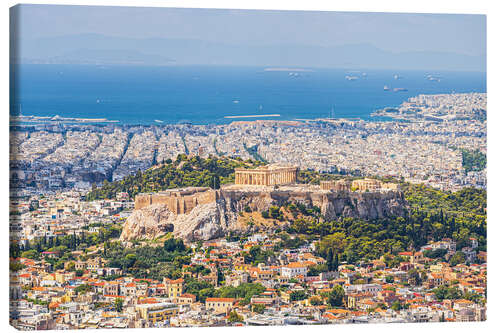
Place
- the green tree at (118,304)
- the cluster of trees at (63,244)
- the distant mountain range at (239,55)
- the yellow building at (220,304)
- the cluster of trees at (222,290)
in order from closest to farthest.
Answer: the green tree at (118,304) → the yellow building at (220,304) → the cluster of trees at (222,290) → the cluster of trees at (63,244) → the distant mountain range at (239,55)

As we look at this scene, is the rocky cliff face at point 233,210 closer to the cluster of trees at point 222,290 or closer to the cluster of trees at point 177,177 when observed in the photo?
the cluster of trees at point 177,177

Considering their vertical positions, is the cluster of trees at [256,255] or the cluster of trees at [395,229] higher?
the cluster of trees at [395,229]

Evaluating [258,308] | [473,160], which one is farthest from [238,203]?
[473,160]

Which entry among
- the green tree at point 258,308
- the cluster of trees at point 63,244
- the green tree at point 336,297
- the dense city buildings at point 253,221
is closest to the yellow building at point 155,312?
the dense city buildings at point 253,221

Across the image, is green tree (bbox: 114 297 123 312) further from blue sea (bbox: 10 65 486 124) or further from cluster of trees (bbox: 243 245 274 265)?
blue sea (bbox: 10 65 486 124)

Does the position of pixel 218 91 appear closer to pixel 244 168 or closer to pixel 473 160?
pixel 244 168

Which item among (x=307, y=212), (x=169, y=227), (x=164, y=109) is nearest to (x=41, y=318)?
(x=169, y=227)

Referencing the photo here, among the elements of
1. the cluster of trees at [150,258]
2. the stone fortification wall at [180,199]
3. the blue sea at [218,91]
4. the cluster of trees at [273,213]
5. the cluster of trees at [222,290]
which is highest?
the blue sea at [218,91]

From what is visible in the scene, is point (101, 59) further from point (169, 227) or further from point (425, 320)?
point (425, 320)
